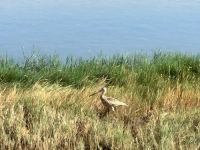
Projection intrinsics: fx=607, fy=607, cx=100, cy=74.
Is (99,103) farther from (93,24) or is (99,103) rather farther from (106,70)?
(93,24)

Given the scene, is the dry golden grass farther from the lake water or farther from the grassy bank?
the lake water

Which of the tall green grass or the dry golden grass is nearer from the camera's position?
the dry golden grass

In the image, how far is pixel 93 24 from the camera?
53.9 ft

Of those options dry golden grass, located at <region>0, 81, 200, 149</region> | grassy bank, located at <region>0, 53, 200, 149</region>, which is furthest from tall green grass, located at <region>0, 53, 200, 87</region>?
dry golden grass, located at <region>0, 81, 200, 149</region>

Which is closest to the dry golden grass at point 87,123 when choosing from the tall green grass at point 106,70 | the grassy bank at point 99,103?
the grassy bank at point 99,103

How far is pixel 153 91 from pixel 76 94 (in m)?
→ 1.19

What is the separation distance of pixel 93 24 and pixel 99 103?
9.22 m

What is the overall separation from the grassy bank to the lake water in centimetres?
288

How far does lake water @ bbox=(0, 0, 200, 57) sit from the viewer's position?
13.9 m

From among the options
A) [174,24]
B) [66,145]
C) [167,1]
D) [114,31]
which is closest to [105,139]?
[66,145]

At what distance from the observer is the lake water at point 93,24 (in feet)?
45.5

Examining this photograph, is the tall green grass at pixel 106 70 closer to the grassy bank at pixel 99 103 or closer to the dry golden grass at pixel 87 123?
the grassy bank at pixel 99 103

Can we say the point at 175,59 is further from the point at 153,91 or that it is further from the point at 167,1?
the point at 167,1

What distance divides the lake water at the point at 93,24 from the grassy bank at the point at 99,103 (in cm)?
288
